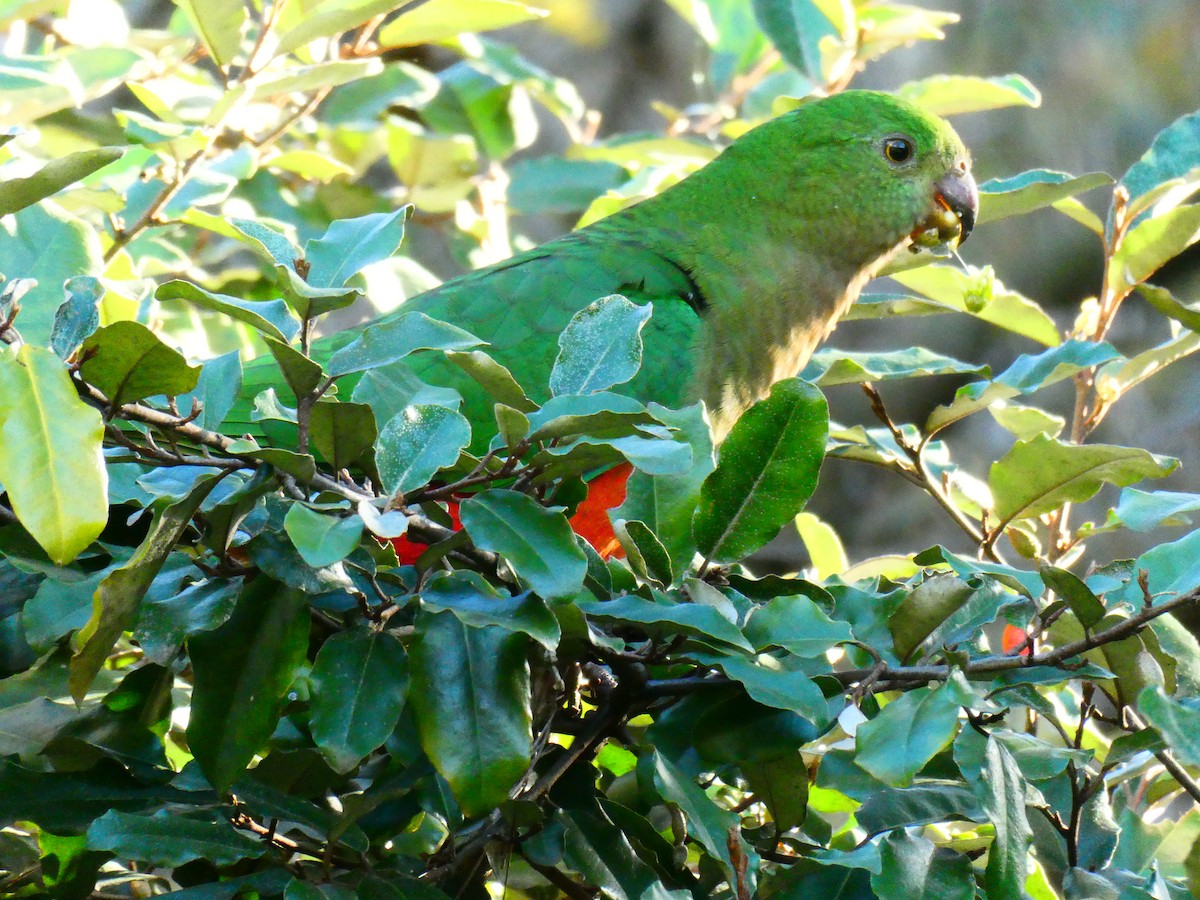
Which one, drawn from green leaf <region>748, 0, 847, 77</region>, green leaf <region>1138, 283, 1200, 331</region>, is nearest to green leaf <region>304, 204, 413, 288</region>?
green leaf <region>1138, 283, 1200, 331</region>

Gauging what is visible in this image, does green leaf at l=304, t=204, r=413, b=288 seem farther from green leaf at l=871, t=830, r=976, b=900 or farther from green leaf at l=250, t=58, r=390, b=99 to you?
green leaf at l=250, t=58, r=390, b=99

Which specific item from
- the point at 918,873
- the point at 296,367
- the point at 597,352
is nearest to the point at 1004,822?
the point at 918,873

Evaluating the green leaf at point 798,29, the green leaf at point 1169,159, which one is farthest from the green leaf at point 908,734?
the green leaf at point 798,29

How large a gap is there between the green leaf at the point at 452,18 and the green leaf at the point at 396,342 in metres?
0.93

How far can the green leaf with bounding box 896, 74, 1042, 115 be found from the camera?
5.46ft

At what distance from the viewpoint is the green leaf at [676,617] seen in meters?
0.66

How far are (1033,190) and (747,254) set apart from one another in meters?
0.43

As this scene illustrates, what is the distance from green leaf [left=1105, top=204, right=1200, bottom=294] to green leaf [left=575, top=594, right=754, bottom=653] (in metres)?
0.90

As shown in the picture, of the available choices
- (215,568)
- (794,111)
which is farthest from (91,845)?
(794,111)

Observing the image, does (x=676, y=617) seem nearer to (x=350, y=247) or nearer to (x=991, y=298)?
(x=350, y=247)

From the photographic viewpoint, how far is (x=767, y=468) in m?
0.76

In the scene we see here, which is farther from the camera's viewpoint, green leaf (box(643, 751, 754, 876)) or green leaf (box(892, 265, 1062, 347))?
green leaf (box(892, 265, 1062, 347))

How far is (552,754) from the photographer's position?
2.81 feet

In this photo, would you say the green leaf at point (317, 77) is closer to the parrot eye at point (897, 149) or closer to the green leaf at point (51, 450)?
the parrot eye at point (897, 149)
